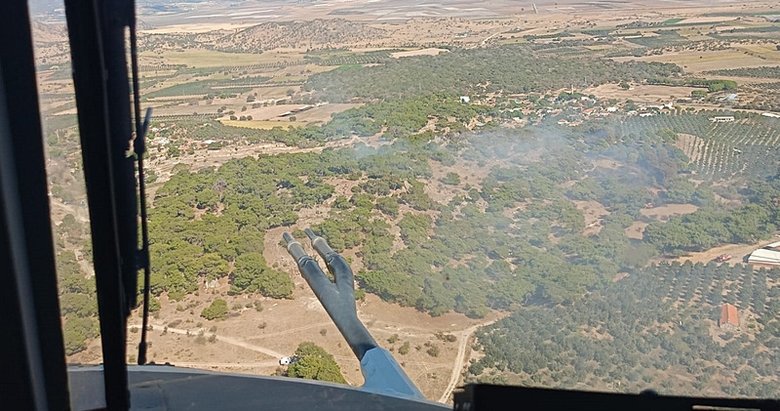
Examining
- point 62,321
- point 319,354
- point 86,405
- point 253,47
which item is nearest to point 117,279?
point 62,321

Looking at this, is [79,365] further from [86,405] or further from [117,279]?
[117,279]

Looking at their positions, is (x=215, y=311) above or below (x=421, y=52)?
below

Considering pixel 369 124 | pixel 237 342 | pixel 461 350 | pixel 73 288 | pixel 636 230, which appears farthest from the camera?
pixel 369 124

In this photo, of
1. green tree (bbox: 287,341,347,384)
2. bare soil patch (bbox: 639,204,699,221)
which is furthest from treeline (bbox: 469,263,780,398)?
bare soil patch (bbox: 639,204,699,221)

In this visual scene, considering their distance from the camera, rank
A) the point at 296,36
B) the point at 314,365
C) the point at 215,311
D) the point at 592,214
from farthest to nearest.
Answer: the point at 296,36, the point at 592,214, the point at 215,311, the point at 314,365

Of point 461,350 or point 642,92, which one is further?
point 642,92

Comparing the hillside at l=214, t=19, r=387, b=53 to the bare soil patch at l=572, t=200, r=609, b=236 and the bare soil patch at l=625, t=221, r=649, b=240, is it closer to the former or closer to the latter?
the bare soil patch at l=572, t=200, r=609, b=236

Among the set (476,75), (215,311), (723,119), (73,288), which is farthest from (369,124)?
(73,288)

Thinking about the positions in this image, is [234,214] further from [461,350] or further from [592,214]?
[592,214]
